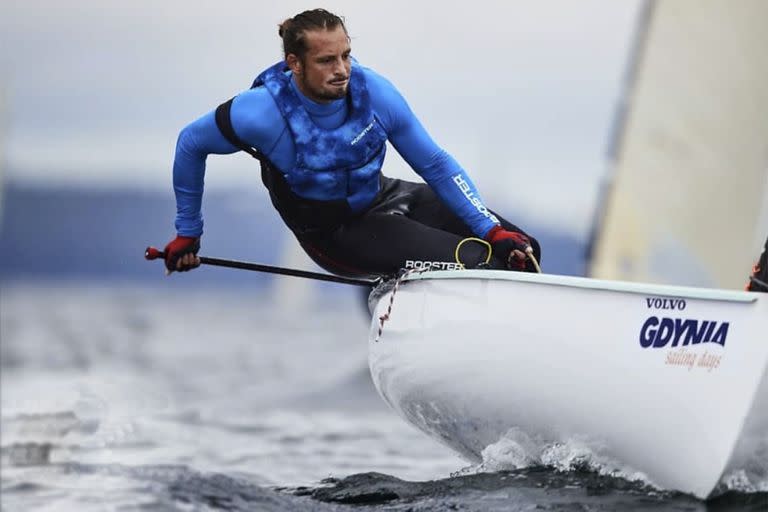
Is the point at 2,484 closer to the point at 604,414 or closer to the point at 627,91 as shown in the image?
the point at 604,414

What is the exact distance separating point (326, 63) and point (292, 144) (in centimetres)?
37

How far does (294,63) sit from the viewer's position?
5992 mm

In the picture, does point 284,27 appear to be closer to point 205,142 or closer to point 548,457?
point 205,142

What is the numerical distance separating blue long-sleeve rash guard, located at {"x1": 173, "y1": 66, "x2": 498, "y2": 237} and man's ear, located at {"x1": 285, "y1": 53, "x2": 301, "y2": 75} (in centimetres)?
8

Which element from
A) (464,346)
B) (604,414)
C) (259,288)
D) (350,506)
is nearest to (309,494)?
(350,506)

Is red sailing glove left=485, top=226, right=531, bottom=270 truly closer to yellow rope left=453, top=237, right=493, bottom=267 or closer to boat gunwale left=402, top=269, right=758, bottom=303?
yellow rope left=453, top=237, right=493, bottom=267

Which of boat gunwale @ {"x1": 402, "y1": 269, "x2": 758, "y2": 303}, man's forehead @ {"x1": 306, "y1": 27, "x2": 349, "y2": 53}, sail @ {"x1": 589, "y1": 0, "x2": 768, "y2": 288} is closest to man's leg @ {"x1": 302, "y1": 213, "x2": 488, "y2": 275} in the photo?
boat gunwale @ {"x1": 402, "y1": 269, "x2": 758, "y2": 303}

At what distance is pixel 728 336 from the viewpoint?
5301mm

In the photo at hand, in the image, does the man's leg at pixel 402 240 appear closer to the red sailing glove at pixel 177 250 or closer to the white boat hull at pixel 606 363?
the white boat hull at pixel 606 363

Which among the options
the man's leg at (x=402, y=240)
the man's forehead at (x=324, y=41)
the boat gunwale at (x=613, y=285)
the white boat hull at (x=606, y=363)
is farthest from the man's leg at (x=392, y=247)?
the man's forehead at (x=324, y=41)

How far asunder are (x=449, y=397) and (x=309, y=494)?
2.22 feet

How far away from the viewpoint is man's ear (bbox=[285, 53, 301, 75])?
235 inches

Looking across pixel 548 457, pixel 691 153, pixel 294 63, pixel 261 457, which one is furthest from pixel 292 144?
pixel 691 153

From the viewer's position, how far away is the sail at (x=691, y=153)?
49.0 feet
